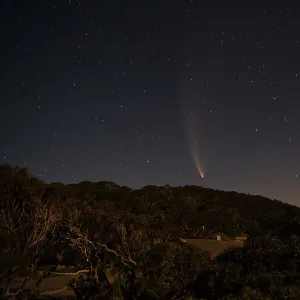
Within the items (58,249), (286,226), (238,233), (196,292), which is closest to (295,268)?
(196,292)

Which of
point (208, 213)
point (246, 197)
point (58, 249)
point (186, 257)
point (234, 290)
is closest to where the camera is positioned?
point (234, 290)

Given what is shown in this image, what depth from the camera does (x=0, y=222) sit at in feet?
61.5

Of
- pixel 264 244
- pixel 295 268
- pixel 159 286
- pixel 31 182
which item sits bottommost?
pixel 159 286

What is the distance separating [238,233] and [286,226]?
1430 centimetres

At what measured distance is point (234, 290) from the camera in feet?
59.4

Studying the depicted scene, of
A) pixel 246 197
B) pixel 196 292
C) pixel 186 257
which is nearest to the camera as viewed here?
pixel 196 292

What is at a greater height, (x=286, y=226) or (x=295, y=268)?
(x=286, y=226)

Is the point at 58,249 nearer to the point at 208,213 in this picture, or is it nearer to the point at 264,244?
the point at 264,244

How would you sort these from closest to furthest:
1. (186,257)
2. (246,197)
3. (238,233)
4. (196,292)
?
1. (196,292)
2. (186,257)
3. (238,233)
4. (246,197)

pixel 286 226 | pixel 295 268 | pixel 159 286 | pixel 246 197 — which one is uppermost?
pixel 246 197

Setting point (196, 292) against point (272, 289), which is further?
point (196, 292)

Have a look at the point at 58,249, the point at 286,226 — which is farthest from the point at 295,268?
the point at 58,249

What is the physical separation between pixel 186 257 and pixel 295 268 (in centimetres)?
512

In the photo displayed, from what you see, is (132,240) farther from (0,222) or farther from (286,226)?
(286,226)
